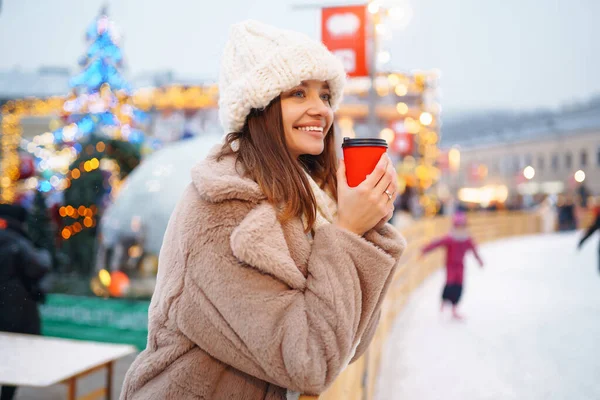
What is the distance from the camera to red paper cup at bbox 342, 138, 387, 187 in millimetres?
1295

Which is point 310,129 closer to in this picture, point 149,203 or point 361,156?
point 361,156

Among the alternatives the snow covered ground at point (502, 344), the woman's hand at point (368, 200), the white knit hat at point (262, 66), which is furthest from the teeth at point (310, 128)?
the snow covered ground at point (502, 344)

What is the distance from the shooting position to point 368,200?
1.27 metres

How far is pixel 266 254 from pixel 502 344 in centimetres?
541

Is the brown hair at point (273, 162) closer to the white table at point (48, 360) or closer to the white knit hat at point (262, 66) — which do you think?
the white knit hat at point (262, 66)

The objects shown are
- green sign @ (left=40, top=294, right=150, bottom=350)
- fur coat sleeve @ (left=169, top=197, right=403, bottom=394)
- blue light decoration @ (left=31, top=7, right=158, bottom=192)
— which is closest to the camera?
fur coat sleeve @ (left=169, top=197, right=403, bottom=394)

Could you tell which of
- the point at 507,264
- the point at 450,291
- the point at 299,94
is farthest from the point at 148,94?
the point at 299,94

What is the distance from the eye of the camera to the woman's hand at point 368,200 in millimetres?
1275

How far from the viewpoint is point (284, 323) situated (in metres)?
1.19

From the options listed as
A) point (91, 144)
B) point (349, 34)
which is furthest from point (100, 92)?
point (349, 34)

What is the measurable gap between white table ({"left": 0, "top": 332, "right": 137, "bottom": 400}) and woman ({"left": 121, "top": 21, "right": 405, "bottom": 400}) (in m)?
1.86

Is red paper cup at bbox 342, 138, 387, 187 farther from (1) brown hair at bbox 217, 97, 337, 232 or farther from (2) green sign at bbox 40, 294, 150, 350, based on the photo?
→ (2) green sign at bbox 40, 294, 150, 350

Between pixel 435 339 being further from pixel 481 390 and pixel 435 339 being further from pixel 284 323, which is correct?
pixel 284 323

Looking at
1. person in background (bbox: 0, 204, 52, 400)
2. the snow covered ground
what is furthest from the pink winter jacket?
person in background (bbox: 0, 204, 52, 400)
